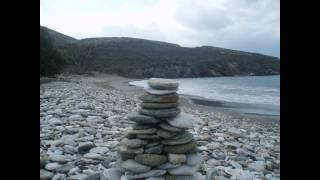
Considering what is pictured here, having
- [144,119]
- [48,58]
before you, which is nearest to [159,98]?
[144,119]

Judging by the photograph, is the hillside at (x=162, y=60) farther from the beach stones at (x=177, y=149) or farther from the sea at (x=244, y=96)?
Answer: the beach stones at (x=177, y=149)

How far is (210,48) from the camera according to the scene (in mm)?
77875

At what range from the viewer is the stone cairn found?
13.2 feet

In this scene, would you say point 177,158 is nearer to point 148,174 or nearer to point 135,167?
point 148,174

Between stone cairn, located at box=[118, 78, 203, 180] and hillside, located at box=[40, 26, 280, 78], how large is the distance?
45.3 m

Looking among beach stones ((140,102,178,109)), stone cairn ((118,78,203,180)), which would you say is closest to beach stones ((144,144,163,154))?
stone cairn ((118,78,203,180))

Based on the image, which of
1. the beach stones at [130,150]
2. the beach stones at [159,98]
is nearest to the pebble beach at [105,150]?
the beach stones at [130,150]

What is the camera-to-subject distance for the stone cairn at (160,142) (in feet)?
13.2

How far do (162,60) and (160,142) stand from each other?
59667mm

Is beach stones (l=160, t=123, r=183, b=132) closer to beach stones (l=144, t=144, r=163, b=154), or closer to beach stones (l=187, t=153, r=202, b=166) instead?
beach stones (l=144, t=144, r=163, b=154)
